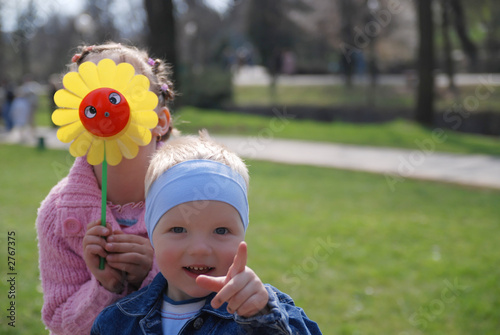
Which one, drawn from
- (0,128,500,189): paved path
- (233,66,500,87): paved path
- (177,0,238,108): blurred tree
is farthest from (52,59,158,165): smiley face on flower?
(233,66,500,87): paved path

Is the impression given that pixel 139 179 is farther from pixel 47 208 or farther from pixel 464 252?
pixel 464 252

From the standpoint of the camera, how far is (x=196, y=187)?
153 centimetres

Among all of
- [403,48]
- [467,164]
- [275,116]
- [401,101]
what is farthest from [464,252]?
[403,48]

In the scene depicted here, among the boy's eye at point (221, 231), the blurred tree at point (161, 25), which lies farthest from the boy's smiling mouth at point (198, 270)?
the blurred tree at point (161, 25)

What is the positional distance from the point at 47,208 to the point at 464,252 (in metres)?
4.94

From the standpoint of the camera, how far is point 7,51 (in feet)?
106

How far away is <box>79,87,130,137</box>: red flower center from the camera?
1.61 meters

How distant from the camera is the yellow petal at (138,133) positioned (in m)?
1.67

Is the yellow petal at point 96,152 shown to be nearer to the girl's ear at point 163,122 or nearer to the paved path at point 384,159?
the girl's ear at point 163,122

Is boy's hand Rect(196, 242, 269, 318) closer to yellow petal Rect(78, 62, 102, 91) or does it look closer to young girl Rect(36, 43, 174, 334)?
young girl Rect(36, 43, 174, 334)

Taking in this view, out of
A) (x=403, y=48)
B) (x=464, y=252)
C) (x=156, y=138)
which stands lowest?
(x=403, y=48)

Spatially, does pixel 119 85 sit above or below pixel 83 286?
above

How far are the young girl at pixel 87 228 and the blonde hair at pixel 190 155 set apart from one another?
177 millimetres

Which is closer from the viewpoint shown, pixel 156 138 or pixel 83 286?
pixel 83 286
